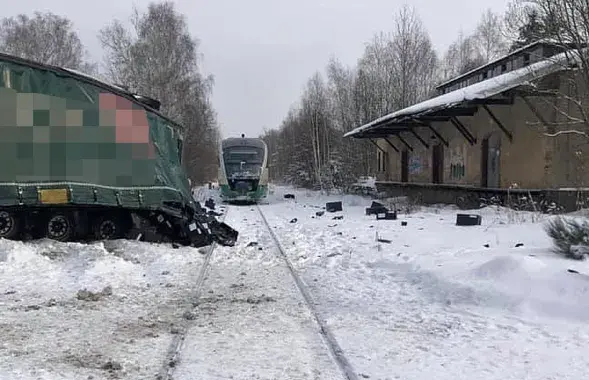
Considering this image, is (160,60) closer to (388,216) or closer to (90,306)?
(388,216)

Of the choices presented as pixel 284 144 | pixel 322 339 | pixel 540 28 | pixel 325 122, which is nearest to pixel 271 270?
pixel 322 339

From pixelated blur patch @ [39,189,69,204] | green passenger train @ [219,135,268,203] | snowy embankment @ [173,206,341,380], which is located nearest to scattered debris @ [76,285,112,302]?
snowy embankment @ [173,206,341,380]

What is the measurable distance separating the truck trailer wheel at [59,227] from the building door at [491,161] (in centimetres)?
1518

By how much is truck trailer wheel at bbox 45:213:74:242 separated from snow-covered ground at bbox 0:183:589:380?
2.71 ft

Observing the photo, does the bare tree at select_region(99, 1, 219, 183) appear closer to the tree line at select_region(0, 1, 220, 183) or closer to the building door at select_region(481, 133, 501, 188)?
the tree line at select_region(0, 1, 220, 183)

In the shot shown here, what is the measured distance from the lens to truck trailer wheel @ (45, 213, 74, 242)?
12.3 meters

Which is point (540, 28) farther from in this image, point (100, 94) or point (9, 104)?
point (9, 104)

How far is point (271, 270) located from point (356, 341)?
471 centimetres

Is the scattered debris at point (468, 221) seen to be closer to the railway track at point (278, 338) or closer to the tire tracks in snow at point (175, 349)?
the railway track at point (278, 338)

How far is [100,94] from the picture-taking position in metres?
12.1

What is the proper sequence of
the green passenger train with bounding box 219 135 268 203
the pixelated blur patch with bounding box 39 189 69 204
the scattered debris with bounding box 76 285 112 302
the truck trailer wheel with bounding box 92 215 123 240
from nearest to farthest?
the scattered debris with bounding box 76 285 112 302 < the pixelated blur patch with bounding box 39 189 69 204 < the truck trailer wheel with bounding box 92 215 123 240 < the green passenger train with bounding box 219 135 268 203

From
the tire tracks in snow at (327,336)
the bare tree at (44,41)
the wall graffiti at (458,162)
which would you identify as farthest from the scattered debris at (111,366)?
the bare tree at (44,41)

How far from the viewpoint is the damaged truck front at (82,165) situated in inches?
441

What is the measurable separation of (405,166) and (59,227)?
25.8 m
